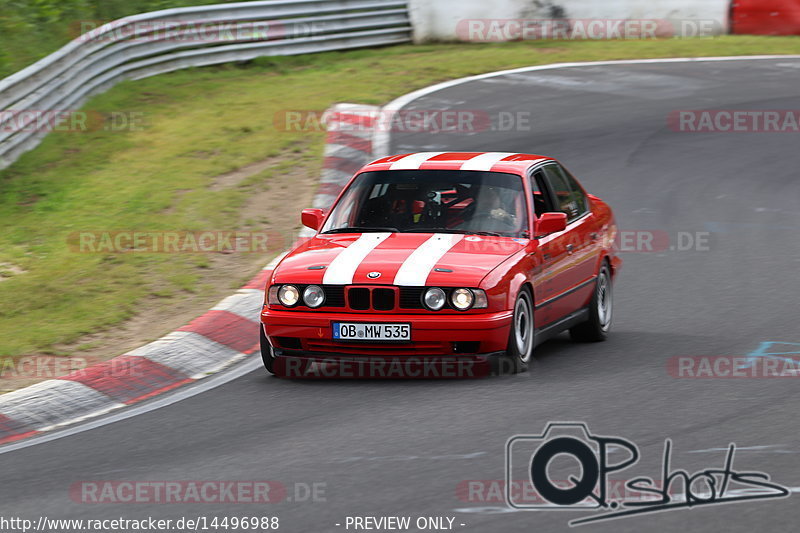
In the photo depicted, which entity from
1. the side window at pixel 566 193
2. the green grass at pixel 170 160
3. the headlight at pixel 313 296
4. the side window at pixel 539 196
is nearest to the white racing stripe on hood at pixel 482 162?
the side window at pixel 539 196

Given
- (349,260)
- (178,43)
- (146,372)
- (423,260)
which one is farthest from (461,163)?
(178,43)

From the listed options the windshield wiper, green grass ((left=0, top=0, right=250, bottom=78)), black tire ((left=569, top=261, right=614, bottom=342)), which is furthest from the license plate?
green grass ((left=0, top=0, right=250, bottom=78))

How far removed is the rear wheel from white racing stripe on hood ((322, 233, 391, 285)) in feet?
3.39

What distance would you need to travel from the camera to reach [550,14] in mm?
23484

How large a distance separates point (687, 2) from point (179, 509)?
1984 cm

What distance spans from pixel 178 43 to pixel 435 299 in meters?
13.6

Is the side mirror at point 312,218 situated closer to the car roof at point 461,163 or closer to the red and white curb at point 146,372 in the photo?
the car roof at point 461,163

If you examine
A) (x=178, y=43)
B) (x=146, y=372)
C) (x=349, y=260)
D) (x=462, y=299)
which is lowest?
(x=146, y=372)

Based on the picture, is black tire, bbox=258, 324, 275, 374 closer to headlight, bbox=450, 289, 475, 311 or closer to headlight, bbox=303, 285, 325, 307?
headlight, bbox=303, 285, 325, 307

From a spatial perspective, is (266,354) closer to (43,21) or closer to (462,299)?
(462,299)

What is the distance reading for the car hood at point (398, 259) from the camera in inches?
A: 311

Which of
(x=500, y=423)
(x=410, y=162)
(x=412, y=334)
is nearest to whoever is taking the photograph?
(x=500, y=423)

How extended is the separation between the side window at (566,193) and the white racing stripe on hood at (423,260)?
1.22 m

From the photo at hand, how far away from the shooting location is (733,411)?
707 centimetres
